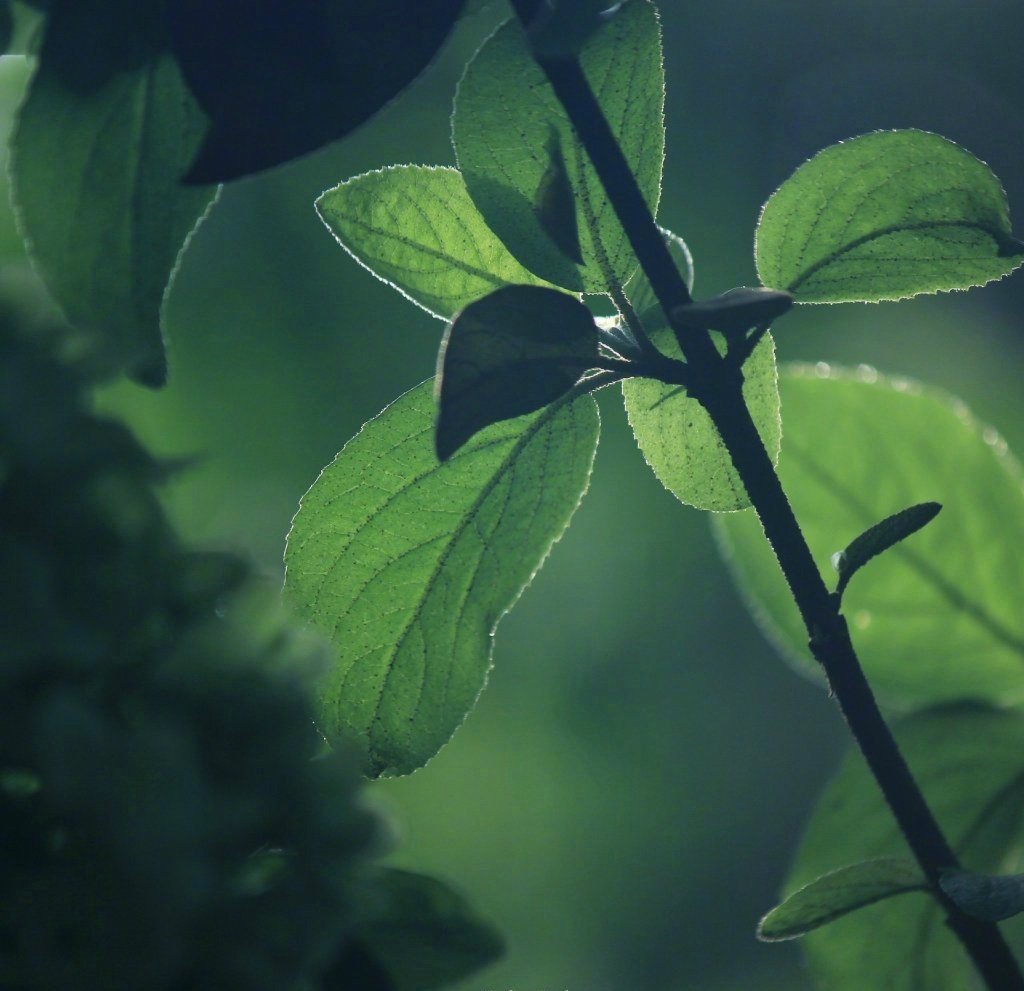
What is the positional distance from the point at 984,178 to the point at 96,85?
337 millimetres

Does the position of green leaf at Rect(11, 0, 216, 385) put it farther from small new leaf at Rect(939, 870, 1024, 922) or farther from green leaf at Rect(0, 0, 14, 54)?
small new leaf at Rect(939, 870, 1024, 922)

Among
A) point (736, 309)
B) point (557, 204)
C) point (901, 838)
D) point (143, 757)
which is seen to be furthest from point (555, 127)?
point (901, 838)

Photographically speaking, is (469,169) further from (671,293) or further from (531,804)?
(531,804)

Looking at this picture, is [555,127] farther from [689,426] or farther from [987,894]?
[987,894]

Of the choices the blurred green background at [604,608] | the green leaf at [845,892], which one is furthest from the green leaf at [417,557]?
the blurred green background at [604,608]

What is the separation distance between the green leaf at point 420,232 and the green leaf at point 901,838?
31 centimetres

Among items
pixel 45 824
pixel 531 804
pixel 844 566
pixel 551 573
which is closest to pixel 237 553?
pixel 45 824

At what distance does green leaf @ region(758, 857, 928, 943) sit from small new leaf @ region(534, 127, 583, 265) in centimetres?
26

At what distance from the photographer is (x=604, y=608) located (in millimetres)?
1924

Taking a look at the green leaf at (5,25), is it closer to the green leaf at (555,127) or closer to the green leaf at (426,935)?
the green leaf at (555,127)

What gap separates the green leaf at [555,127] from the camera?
412 mm

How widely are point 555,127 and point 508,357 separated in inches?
4.3

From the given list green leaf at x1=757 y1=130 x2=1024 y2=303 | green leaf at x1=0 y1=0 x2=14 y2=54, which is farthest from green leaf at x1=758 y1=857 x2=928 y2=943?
green leaf at x1=0 y1=0 x2=14 y2=54

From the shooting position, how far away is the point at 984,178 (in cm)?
42
